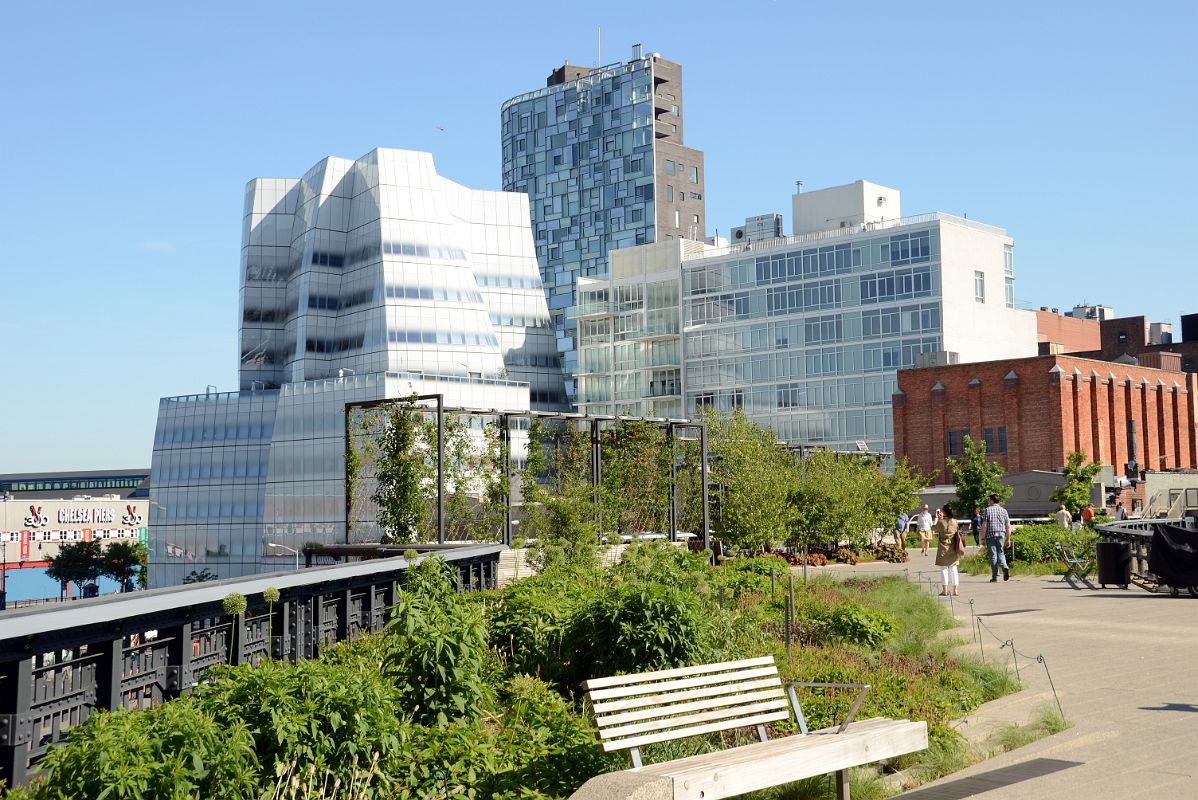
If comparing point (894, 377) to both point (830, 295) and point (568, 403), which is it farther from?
point (568, 403)

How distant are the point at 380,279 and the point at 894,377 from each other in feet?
141

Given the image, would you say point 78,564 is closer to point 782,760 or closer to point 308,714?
point 308,714

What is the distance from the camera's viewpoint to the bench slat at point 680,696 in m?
6.70

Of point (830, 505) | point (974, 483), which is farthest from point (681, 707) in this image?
point (974, 483)

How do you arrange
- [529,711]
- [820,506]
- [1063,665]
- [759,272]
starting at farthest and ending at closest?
1. [759,272]
2. [820,506]
3. [1063,665]
4. [529,711]

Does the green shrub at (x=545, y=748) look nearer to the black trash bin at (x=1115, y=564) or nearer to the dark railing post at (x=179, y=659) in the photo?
the dark railing post at (x=179, y=659)

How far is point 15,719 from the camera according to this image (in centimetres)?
625

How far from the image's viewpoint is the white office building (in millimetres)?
87000

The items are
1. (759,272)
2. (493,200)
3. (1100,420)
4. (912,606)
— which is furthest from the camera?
(493,200)

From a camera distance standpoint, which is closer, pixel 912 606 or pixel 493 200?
pixel 912 606

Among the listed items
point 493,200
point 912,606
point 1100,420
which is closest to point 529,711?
point 912,606

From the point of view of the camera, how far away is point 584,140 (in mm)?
157500

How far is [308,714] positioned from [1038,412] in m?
73.5

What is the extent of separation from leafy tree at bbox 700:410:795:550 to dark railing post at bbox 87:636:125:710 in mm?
24097
